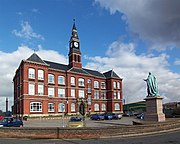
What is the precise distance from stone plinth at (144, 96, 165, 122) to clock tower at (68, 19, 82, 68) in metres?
48.6

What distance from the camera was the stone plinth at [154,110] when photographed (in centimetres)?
2357

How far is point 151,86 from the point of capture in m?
25.3

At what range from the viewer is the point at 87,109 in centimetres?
6956

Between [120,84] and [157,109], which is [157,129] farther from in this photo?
[120,84]

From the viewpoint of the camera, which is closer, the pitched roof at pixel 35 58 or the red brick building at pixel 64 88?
the red brick building at pixel 64 88

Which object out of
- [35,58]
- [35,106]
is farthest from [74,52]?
[35,106]

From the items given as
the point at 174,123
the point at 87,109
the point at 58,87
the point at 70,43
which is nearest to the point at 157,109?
Result: the point at 174,123

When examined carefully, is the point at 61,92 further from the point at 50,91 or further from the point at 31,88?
the point at 31,88

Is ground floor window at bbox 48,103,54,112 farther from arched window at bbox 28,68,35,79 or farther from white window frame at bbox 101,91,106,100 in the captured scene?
white window frame at bbox 101,91,106,100

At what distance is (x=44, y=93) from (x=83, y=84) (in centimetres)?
1630

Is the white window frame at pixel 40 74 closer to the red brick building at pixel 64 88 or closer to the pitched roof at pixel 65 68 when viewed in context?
the red brick building at pixel 64 88

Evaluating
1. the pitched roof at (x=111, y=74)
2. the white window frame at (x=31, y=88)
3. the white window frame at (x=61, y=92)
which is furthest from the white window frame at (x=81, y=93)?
the white window frame at (x=31, y=88)

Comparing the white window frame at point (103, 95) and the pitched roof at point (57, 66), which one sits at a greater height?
the pitched roof at point (57, 66)

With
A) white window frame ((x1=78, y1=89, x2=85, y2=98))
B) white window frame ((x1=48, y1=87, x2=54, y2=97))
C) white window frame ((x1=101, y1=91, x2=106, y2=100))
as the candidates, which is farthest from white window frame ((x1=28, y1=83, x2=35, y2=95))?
white window frame ((x1=101, y1=91, x2=106, y2=100))
